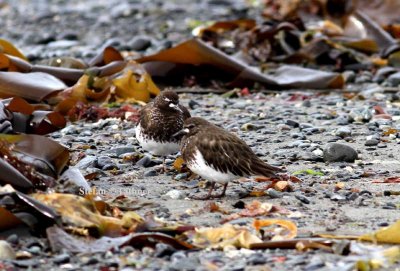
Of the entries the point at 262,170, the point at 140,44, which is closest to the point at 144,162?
the point at 262,170

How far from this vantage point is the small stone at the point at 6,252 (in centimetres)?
392

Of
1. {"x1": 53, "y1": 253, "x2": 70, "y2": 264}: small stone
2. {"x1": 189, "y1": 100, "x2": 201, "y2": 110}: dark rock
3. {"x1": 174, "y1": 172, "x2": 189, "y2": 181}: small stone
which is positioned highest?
{"x1": 53, "y1": 253, "x2": 70, "y2": 264}: small stone

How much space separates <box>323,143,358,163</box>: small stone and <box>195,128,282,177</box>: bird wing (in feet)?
2.55

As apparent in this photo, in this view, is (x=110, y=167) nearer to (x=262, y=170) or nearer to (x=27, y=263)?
(x=262, y=170)

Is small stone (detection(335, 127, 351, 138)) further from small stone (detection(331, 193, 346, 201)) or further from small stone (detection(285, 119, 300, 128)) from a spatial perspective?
small stone (detection(331, 193, 346, 201))

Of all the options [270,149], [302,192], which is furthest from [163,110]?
[302,192]

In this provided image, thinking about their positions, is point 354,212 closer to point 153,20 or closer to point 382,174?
point 382,174

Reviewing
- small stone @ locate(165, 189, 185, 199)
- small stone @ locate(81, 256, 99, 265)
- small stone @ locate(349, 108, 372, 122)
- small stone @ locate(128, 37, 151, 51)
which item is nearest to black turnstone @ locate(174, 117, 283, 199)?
small stone @ locate(165, 189, 185, 199)

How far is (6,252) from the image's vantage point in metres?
3.94

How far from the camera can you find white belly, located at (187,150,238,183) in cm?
495

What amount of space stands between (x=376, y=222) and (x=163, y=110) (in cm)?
A: 177

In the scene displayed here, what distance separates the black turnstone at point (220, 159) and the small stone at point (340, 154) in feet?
2.54

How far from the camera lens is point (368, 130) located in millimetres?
6648

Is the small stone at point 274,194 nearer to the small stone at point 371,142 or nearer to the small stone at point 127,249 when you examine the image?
the small stone at point 127,249
